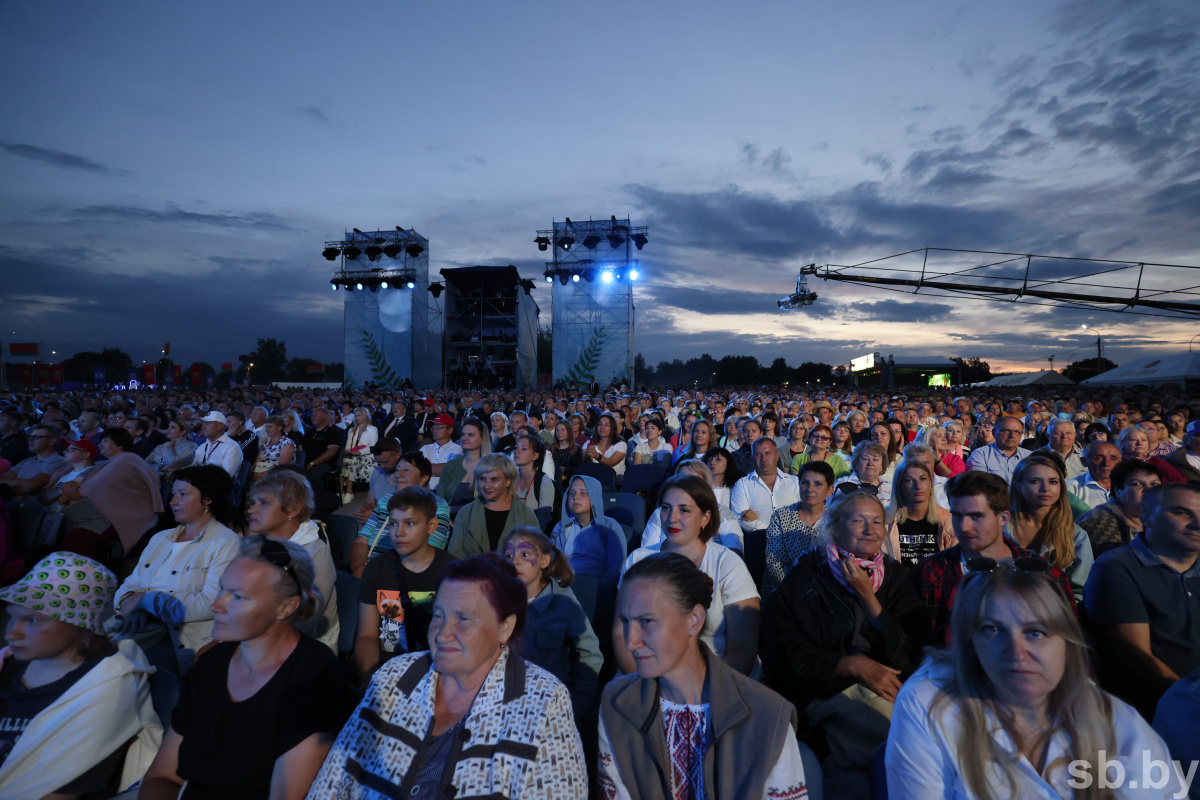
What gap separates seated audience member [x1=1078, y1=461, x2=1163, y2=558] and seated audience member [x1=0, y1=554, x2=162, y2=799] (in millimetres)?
4764

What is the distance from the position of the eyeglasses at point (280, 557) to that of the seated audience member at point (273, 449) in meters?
4.96

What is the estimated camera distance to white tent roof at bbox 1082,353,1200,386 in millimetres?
23731

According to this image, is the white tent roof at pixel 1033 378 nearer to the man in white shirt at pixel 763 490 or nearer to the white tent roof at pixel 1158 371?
the white tent roof at pixel 1158 371

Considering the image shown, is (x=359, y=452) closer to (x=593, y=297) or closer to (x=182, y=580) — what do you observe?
(x=182, y=580)

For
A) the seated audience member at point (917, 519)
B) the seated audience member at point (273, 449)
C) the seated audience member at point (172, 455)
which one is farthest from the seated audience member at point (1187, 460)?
the seated audience member at point (172, 455)

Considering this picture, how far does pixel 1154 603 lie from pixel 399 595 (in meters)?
3.34

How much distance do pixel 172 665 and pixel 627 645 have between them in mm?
2623

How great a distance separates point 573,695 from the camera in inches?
104

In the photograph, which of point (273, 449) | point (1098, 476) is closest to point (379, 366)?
point (273, 449)

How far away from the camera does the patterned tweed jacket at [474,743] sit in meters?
1.54

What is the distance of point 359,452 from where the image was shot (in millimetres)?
7742

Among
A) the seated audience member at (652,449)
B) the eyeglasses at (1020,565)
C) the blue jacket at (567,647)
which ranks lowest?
the blue jacket at (567,647)

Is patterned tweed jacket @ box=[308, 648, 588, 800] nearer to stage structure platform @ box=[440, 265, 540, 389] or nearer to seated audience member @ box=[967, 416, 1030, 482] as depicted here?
seated audience member @ box=[967, 416, 1030, 482]

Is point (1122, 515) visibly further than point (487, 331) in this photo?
No
